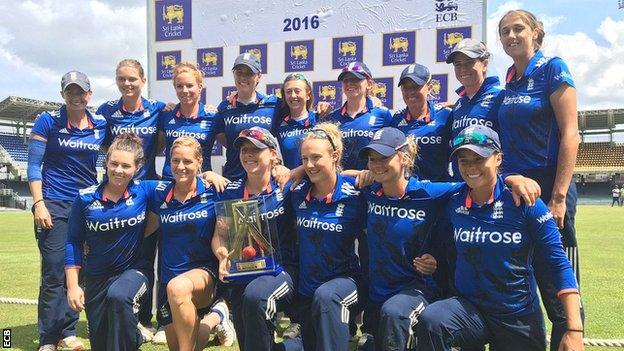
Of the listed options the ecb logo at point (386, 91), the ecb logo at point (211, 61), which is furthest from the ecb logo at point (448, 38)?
the ecb logo at point (211, 61)

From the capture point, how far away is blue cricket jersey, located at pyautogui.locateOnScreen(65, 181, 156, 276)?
12.9ft

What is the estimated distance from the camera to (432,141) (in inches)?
161

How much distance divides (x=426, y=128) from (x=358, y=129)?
0.57 m

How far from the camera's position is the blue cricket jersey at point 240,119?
4801 millimetres

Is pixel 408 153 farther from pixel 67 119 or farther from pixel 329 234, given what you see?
pixel 67 119

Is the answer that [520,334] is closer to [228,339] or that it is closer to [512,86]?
[512,86]

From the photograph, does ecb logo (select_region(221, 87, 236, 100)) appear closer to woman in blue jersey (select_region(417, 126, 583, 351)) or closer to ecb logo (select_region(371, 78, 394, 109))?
ecb logo (select_region(371, 78, 394, 109))

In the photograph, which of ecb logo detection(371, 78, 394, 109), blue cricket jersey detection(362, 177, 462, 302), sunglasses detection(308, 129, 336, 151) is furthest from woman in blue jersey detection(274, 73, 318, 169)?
ecb logo detection(371, 78, 394, 109)

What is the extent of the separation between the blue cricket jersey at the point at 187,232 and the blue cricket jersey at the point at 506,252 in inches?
69.5

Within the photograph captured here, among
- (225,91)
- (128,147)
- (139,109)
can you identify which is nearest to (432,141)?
(128,147)

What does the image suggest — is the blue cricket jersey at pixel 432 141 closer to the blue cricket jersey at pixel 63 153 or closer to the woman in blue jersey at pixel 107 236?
the woman in blue jersey at pixel 107 236

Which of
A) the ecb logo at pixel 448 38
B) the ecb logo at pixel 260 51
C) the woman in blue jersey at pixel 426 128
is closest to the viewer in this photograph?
the woman in blue jersey at pixel 426 128

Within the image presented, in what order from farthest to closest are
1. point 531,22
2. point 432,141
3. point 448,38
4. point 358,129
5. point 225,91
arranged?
point 225,91, point 448,38, point 358,129, point 432,141, point 531,22

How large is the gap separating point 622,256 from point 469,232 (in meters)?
9.04
